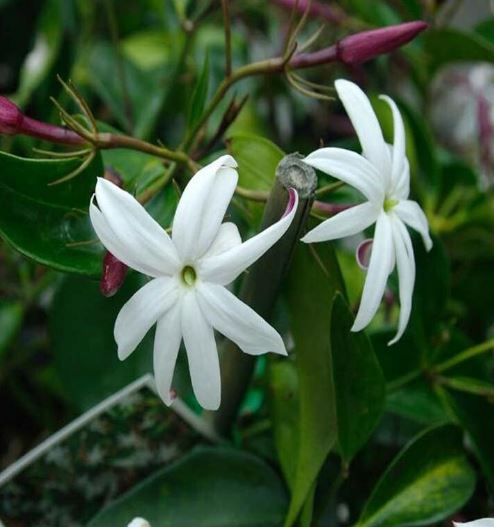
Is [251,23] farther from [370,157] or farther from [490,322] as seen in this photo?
[370,157]

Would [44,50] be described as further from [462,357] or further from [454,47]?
[462,357]

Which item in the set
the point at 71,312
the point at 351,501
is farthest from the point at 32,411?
the point at 351,501

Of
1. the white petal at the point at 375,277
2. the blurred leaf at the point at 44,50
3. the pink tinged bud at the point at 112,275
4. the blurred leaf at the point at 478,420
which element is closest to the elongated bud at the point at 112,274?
the pink tinged bud at the point at 112,275

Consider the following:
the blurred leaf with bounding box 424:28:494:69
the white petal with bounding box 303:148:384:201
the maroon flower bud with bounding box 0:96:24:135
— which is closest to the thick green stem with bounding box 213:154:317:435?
the white petal with bounding box 303:148:384:201

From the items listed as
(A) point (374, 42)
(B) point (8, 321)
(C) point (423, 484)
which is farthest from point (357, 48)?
(B) point (8, 321)

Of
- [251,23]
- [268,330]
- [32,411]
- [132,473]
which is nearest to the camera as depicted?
[268,330]

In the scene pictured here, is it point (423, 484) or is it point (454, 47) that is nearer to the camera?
point (423, 484)
